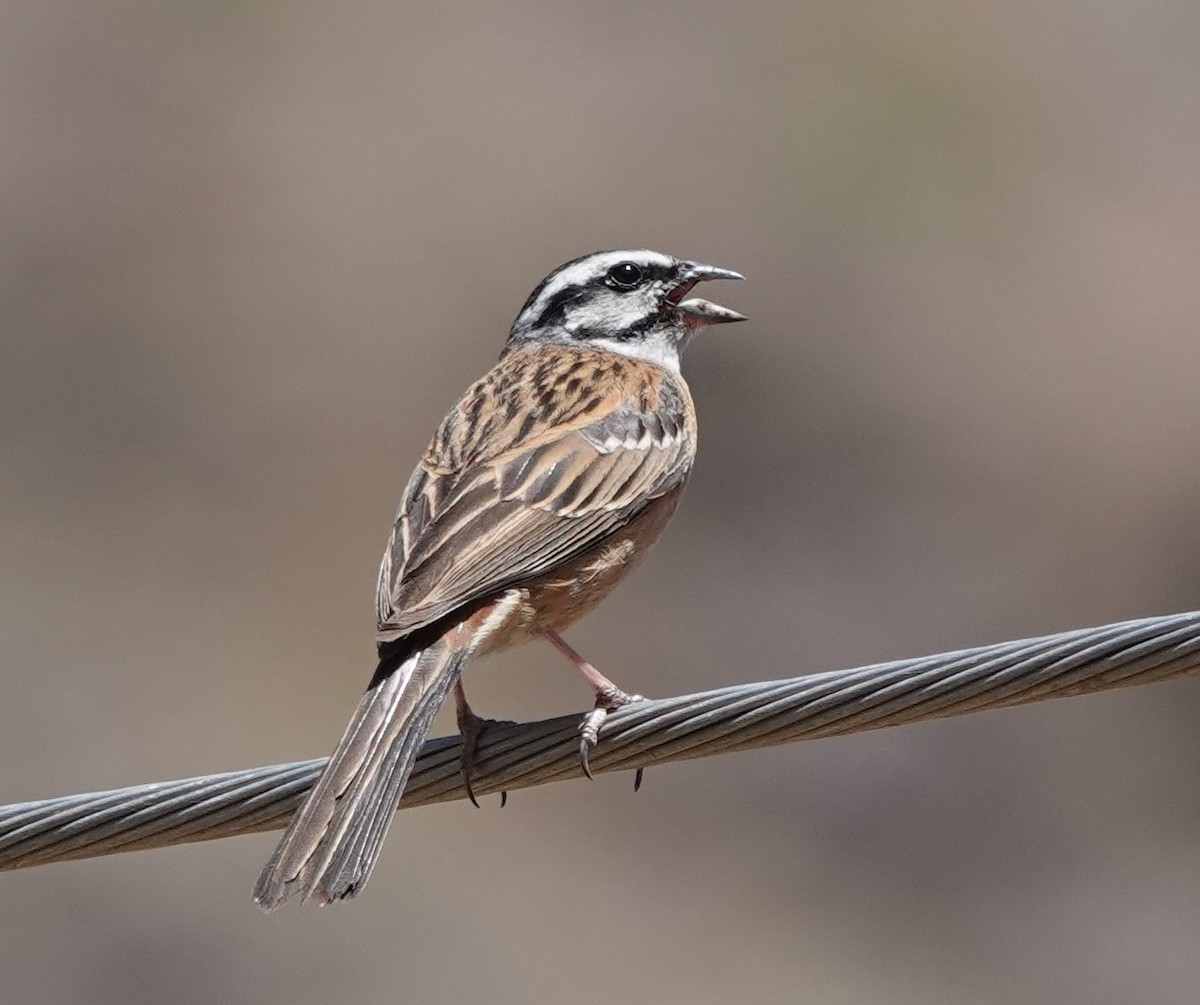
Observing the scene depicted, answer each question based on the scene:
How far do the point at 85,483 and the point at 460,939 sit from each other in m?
8.26

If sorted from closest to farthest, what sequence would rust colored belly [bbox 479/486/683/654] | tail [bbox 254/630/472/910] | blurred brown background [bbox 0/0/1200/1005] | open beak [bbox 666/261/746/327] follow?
tail [bbox 254/630/472/910]
rust colored belly [bbox 479/486/683/654]
open beak [bbox 666/261/746/327]
blurred brown background [bbox 0/0/1200/1005]

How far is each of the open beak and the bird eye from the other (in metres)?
0.17

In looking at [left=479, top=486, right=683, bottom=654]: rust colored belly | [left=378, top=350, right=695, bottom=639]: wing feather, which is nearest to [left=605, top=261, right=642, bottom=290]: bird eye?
[left=378, top=350, right=695, bottom=639]: wing feather

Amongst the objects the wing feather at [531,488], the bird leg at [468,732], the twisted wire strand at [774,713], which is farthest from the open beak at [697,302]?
the twisted wire strand at [774,713]

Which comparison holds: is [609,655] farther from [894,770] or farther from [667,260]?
[667,260]

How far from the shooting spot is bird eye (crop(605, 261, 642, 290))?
10.7m

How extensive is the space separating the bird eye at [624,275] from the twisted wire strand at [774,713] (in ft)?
12.9

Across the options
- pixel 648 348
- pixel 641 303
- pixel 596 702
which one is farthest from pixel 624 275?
pixel 596 702

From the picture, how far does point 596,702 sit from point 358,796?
1.56 meters

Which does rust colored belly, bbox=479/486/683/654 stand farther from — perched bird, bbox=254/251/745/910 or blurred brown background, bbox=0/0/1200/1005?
blurred brown background, bbox=0/0/1200/1005

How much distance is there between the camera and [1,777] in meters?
21.8

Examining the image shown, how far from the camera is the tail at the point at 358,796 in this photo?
7.05 meters

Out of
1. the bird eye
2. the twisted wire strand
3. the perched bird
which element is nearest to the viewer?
the twisted wire strand

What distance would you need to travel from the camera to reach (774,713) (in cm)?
679
